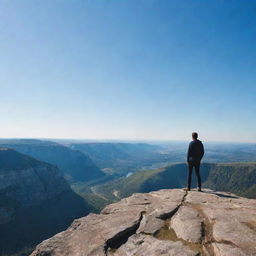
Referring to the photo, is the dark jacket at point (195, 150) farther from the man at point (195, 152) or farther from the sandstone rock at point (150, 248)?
the sandstone rock at point (150, 248)

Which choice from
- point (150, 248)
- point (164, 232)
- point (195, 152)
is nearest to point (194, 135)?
point (195, 152)

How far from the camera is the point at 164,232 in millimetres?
9562

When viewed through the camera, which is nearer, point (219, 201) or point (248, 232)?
point (248, 232)

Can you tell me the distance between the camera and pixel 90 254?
8.48 m

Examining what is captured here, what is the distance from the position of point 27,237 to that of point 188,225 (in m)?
204

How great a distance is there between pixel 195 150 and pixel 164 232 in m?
9.89

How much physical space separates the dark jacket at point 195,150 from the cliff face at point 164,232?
5.42 m

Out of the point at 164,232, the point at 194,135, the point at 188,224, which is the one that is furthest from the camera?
the point at 194,135

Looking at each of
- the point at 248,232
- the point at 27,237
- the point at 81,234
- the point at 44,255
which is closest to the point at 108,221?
the point at 81,234

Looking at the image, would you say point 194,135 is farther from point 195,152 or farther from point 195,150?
point 195,152

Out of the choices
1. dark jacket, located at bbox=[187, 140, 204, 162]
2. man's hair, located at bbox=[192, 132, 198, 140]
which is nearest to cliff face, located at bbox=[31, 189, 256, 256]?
dark jacket, located at bbox=[187, 140, 204, 162]

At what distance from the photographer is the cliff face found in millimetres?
8031

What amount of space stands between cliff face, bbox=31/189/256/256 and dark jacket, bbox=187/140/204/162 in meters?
5.42

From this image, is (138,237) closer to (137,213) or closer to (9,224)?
(137,213)
